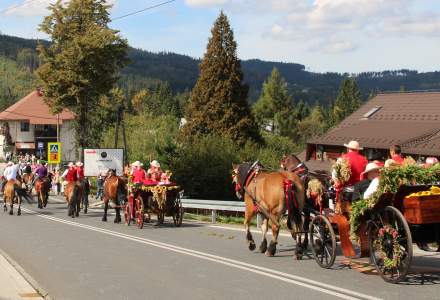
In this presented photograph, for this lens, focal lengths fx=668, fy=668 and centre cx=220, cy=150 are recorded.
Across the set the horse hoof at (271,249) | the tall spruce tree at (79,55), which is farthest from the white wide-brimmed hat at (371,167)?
the tall spruce tree at (79,55)

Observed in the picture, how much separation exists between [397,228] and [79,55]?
33321 mm

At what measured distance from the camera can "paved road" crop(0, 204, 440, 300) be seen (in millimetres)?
9438

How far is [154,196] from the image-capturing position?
19.7 m

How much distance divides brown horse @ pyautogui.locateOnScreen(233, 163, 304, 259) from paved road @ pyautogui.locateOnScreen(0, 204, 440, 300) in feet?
1.58

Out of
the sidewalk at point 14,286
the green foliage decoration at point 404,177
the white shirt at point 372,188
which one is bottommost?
the sidewalk at point 14,286

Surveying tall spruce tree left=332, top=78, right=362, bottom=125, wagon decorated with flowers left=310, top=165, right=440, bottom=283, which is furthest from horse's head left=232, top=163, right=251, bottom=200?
tall spruce tree left=332, top=78, right=362, bottom=125

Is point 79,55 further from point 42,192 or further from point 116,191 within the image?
point 116,191

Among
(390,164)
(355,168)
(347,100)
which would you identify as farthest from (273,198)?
(347,100)

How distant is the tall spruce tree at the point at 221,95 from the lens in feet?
200

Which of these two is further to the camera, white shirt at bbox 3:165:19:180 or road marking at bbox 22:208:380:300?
white shirt at bbox 3:165:19:180

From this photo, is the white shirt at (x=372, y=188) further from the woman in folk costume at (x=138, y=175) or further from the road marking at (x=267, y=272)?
the woman in folk costume at (x=138, y=175)

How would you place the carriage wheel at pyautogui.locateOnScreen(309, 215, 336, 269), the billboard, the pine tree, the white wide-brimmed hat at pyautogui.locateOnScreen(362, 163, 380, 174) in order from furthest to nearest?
the pine tree
the billboard
the carriage wheel at pyautogui.locateOnScreen(309, 215, 336, 269)
the white wide-brimmed hat at pyautogui.locateOnScreen(362, 163, 380, 174)

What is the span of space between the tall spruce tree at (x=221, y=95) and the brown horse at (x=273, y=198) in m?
46.3

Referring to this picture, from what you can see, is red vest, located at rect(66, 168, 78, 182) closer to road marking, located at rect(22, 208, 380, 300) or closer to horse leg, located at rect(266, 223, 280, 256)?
road marking, located at rect(22, 208, 380, 300)
